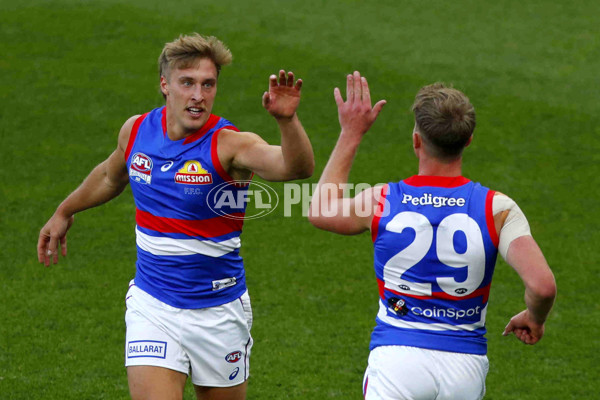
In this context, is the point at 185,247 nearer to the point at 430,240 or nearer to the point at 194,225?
the point at 194,225

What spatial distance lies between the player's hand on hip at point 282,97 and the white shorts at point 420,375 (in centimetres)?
122

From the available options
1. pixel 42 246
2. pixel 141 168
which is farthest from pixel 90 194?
pixel 141 168

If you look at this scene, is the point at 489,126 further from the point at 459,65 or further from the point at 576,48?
the point at 576,48

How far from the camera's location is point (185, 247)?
16.6 feet

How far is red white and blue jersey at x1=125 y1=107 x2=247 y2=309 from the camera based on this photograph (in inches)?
196

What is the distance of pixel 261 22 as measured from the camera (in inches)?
798

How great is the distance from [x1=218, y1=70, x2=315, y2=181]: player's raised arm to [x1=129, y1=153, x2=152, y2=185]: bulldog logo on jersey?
17.6 inches

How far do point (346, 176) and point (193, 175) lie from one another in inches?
52.7

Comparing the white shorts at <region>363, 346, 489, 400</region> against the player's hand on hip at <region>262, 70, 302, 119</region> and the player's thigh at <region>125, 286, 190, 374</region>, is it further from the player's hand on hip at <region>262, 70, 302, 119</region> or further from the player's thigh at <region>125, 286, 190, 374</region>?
the player's thigh at <region>125, 286, 190, 374</region>

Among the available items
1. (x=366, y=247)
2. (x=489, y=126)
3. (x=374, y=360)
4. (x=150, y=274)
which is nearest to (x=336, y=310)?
(x=366, y=247)

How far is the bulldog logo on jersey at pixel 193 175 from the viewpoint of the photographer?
194 inches

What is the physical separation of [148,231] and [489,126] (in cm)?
1072

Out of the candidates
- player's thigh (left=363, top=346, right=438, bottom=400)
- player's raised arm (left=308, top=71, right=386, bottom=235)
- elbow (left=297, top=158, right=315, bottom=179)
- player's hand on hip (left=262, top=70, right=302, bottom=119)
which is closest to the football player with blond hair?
elbow (left=297, top=158, right=315, bottom=179)

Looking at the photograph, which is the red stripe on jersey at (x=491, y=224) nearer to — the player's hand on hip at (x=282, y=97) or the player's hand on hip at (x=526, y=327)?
the player's hand on hip at (x=526, y=327)
